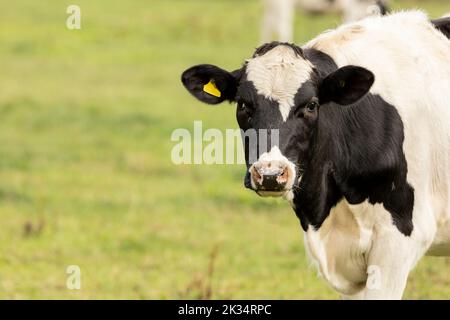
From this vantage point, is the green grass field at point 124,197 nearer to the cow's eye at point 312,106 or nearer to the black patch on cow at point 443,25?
the black patch on cow at point 443,25

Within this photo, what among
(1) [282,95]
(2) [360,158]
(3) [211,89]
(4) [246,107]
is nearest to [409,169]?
(2) [360,158]

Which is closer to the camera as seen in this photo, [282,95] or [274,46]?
[282,95]

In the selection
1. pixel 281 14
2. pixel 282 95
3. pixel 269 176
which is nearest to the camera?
pixel 269 176

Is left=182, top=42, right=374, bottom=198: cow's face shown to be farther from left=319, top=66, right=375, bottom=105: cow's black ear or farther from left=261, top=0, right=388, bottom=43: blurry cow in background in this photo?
left=261, top=0, right=388, bottom=43: blurry cow in background

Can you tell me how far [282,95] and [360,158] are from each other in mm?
633

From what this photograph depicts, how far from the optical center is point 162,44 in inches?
1081

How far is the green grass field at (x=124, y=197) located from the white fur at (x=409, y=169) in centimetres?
184

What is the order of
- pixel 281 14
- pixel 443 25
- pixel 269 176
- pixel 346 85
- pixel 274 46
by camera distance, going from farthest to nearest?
pixel 281 14, pixel 443 25, pixel 274 46, pixel 346 85, pixel 269 176

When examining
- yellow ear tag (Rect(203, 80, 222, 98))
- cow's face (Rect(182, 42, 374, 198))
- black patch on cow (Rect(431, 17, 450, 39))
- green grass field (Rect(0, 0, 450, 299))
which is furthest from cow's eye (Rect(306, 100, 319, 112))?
green grass field (Rect(0, 0, 450, 299))

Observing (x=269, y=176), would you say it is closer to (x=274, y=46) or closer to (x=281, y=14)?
(x=274, y=46)

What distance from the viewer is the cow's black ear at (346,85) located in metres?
6.19

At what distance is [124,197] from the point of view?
42.2 feet

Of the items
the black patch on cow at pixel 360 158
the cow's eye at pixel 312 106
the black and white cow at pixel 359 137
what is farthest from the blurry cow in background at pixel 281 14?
the cow's eye at pixel 312 106
